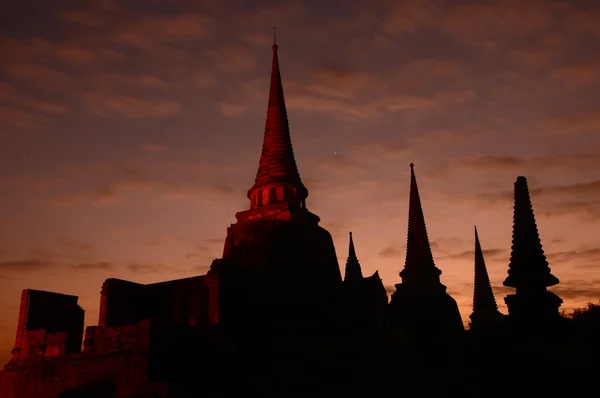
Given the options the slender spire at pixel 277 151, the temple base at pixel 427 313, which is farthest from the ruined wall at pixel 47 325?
the temple base at pixel 427 313

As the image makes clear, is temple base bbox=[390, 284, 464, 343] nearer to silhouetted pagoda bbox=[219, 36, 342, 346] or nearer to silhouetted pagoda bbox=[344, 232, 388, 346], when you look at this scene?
silhouetted pagoda bbox=[344, 232, 388, 346]

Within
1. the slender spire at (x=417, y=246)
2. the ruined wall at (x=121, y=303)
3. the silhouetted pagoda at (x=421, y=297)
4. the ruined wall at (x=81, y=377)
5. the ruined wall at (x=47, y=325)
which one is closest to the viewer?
the ruined wall at (x=81, y=377)

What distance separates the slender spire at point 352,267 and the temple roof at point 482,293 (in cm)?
1043

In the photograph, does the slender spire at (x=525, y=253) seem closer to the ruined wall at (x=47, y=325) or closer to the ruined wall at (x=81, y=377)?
the ruined wall at (x=81, y=377)

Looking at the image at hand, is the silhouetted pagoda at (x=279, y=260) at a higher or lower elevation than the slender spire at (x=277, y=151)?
lower

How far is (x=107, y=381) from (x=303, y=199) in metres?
16.2

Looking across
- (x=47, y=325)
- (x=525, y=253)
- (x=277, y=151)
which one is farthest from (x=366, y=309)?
(x=525, y=253)

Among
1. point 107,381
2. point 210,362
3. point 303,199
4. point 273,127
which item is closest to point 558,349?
point 210,362

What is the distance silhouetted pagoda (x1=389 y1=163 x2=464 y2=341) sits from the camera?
112ft

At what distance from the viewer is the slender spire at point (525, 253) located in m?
15.0

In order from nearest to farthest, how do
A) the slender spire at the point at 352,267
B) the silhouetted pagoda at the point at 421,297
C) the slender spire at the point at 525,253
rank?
the slender spire at the point at 525,253 → the slender spire at the point at 352,267 → the silhouetted pagoda at the point at 421,297

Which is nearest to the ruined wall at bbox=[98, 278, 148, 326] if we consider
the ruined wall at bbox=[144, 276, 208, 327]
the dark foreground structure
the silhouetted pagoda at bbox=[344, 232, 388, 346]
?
the dark foreground structure

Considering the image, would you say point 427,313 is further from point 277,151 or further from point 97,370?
point 97,370

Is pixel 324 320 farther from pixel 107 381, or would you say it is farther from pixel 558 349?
pixel 558 349
